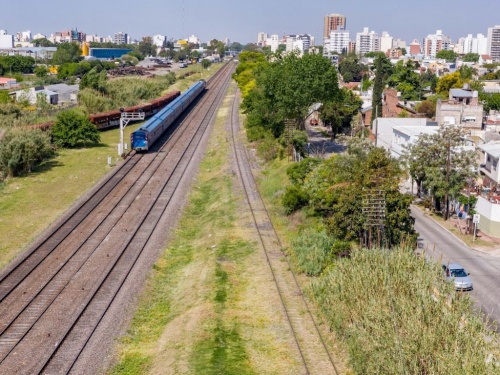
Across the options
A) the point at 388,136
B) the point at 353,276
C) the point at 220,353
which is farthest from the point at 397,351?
the point at 388,136

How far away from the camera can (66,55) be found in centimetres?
18025

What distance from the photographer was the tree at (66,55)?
17951 cm

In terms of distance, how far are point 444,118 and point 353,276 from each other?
159ft

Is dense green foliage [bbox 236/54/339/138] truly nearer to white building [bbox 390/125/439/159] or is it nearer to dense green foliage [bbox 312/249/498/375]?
white building [bbox 390/125/439/159]

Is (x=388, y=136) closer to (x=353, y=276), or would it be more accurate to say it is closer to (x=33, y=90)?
(x=353, y=276)

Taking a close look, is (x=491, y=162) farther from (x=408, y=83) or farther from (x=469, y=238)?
(x=408, y=83)

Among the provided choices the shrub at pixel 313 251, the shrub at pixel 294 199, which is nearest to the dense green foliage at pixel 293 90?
the shrub at pixel 294 199

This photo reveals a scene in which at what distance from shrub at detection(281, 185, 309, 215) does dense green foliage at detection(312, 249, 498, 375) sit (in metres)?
11.1

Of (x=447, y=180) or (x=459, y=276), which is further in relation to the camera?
(x=447, y=180)

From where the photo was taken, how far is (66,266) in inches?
1052

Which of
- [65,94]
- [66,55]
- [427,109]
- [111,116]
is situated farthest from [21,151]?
[66,55]

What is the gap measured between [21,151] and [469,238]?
32816mm

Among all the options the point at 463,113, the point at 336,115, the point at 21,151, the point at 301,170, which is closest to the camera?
the point at 301,170

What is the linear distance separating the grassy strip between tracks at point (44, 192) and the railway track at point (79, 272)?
46.8 inches
